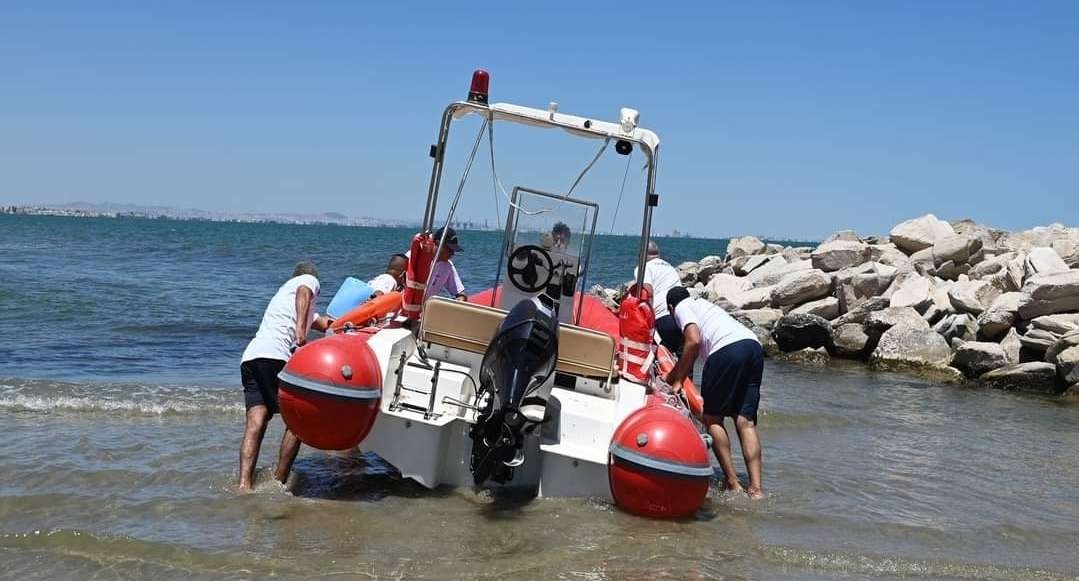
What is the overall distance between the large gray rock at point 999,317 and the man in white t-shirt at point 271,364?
1103cm

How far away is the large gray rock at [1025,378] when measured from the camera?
1270 cm

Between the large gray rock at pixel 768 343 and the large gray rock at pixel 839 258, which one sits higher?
the large gray rock at pixel 839 258

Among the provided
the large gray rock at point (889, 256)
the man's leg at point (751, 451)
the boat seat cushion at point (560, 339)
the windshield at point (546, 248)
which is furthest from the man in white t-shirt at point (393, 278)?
the large gray rock at point (889, 256)

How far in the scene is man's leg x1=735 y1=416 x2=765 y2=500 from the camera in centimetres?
704

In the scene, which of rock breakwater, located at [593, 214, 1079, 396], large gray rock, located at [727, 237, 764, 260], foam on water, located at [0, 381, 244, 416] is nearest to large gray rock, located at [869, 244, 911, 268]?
rock breakwater, located at [593, 214, 1079, 396]

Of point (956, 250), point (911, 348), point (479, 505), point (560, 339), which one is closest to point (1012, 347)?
point (911, 348)

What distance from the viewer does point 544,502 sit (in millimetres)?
6180

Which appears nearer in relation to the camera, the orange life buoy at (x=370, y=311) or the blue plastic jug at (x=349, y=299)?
the orange life buoy at (x=370, y=311)

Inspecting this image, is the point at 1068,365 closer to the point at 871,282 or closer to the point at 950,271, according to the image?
the point at 871,282

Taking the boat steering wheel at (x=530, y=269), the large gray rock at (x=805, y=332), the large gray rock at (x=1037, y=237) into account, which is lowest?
the large gray rock at (x=805, y=332)

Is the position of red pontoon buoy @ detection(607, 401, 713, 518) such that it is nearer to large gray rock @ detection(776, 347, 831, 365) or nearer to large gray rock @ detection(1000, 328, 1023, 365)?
large gray rock @ detection(1000, 328, 1023, 365)

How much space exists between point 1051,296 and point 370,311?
10.5 meters

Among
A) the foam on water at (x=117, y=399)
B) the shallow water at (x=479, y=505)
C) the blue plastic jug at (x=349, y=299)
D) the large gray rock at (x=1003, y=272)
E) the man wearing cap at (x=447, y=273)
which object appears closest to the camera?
the shallow water at (x=479, y=505)

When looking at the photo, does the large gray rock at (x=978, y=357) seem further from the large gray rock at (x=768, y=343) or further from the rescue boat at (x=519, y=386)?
the rescue boat at (x=519, y=386)
